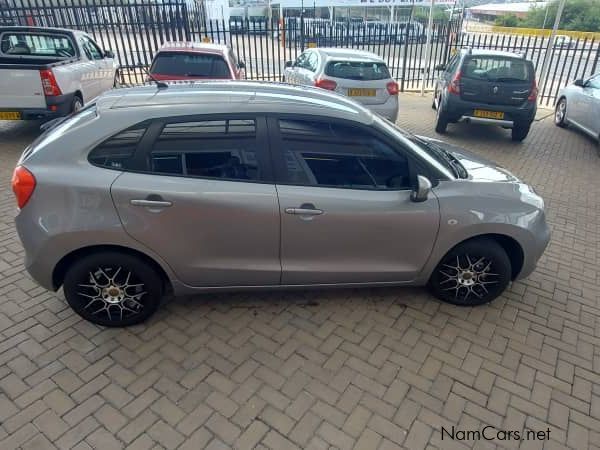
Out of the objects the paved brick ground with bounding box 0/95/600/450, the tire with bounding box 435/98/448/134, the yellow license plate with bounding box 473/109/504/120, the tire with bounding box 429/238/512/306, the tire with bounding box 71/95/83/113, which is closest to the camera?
the paved brick ground with bounding box 0/95/600/450

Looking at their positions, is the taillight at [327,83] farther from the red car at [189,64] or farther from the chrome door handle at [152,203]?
the chrome door handle at [152,203]

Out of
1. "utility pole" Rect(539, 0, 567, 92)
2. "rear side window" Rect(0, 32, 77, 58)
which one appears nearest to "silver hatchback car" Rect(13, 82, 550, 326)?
"rear side window" Rect(0, 32, 77, 58)

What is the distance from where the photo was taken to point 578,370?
106 inches

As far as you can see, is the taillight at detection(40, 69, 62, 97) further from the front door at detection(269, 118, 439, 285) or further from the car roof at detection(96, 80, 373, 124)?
the front door at detection(269, 118, 439, 285)

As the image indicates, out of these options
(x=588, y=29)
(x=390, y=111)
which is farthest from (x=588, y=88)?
(x=588, y=29)

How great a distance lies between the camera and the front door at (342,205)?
8.73ft

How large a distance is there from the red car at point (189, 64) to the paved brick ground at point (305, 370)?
414cm

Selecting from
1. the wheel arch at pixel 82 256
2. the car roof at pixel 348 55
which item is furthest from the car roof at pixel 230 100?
the car roof at pixel 348 55

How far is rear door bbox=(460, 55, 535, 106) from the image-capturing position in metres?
7.39

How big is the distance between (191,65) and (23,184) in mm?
4830

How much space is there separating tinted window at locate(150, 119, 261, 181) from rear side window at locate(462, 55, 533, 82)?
6.57 m

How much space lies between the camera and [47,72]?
6.13 meters

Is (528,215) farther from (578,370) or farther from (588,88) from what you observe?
(588,88)

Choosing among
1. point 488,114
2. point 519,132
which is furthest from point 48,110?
point 519,132
